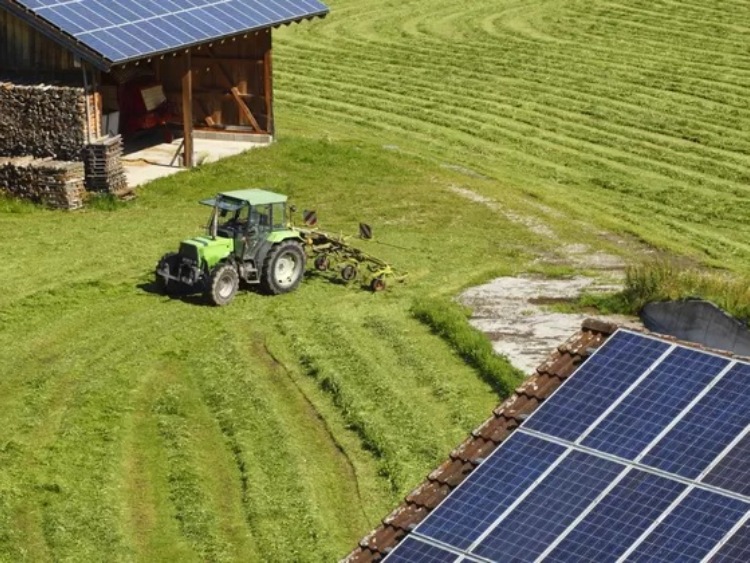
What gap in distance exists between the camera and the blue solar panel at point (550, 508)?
12398 millimetres

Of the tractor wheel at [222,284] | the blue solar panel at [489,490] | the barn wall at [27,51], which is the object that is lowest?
the tractor wheel at [222,284]

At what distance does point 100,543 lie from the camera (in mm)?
→ 18859

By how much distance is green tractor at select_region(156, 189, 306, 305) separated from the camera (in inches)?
1047

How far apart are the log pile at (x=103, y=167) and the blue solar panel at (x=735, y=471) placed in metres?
22.0

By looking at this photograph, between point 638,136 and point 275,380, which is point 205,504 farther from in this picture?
point 638,136

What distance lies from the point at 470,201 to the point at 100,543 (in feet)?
55.4

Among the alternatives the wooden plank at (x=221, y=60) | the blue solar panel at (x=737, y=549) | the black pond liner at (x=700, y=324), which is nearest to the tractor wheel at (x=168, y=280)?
the black pond liner at (x=700, y=324)

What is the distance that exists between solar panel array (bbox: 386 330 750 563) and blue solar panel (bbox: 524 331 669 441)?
0.01 m

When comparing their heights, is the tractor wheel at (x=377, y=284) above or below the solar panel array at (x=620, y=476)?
below

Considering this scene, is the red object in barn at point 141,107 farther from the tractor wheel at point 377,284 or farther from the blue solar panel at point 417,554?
the blue solar panel at point 417,554

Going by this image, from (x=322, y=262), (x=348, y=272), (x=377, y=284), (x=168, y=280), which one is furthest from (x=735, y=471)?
(x=322, y=262)

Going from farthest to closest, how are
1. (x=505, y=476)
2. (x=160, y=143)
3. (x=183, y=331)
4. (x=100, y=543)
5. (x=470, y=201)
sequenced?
(x=160, y=143)
(x=470, y=201)
(x=183, y=331)
(x=100, y=543)
(x=505, y=476)

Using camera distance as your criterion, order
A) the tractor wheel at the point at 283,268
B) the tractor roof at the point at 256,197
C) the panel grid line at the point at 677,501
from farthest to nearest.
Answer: the tractor wheel at the point at 283,268 → the tractor roof at the point at 256,197 → the panel grid line at the point at 677,501

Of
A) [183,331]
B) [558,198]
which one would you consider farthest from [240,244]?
[558,198]
